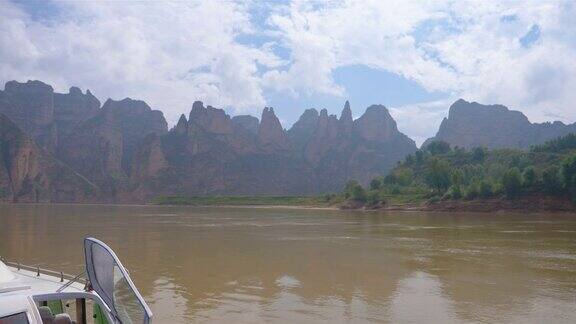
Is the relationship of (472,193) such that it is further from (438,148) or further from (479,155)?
(438,148)

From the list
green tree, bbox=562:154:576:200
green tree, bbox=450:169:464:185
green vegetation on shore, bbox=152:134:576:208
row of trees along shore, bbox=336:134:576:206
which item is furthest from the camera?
green tree, bbox=450:169:464:185

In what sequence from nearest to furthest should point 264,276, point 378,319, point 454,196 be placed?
1. point 378,319
2. point 264,276
3. point 454,196

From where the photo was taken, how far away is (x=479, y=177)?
107 meters

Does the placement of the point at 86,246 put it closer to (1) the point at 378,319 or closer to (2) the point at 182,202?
(1) the point at 378,319

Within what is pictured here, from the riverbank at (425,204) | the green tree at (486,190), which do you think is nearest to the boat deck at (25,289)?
the riverbank at (425,204)

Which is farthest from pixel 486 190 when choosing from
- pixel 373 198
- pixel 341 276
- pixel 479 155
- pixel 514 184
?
pixel 341 276

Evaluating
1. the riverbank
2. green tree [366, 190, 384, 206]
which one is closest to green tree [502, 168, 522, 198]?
the riverbank

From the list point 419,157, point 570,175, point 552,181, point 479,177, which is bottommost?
point 552,181

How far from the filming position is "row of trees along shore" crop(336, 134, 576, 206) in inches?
2968

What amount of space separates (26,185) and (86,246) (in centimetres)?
20849

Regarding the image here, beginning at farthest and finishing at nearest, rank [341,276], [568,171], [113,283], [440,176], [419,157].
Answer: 1. [419,157]
2. [440,176]
3. [568,171]
4. [341,276]
5. [113,283]

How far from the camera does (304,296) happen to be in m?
16.2

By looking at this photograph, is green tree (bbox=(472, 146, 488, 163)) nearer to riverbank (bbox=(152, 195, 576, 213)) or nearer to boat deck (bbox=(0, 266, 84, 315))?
riverbank (bbox=(152, 195, 576, 213))

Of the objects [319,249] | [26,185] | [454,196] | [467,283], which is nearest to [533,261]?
[467,283]
